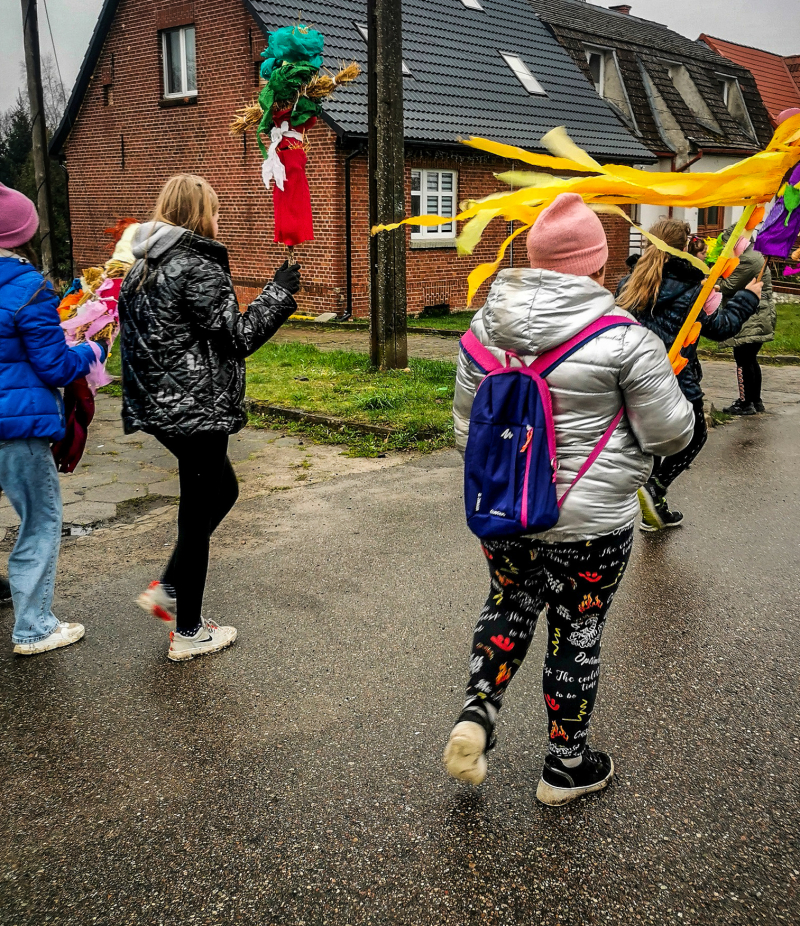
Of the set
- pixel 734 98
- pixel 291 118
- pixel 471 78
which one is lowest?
pixel 291 118

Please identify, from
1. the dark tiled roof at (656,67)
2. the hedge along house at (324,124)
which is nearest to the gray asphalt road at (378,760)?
the hedge along house at (324,124)

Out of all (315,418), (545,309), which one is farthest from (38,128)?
(545,309)

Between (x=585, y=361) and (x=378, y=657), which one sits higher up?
(x=585, y=361)

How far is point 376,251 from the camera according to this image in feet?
33.1

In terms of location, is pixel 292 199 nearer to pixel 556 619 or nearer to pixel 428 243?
pixel 556 619

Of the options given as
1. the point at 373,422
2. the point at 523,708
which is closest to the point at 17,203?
the point at 523,708

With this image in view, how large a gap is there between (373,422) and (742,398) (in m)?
3.68

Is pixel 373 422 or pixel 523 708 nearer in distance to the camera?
pixel 523 708

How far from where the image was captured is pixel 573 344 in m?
2.56

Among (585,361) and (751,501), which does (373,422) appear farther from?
(585,361)

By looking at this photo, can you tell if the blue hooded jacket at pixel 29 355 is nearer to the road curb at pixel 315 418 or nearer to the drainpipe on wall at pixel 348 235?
the road curb at pixel 315 418

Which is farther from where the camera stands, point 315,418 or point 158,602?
point 315,418

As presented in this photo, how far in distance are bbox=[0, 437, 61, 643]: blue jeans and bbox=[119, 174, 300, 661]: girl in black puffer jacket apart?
20.5 inches

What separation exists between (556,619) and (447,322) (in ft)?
46.3
